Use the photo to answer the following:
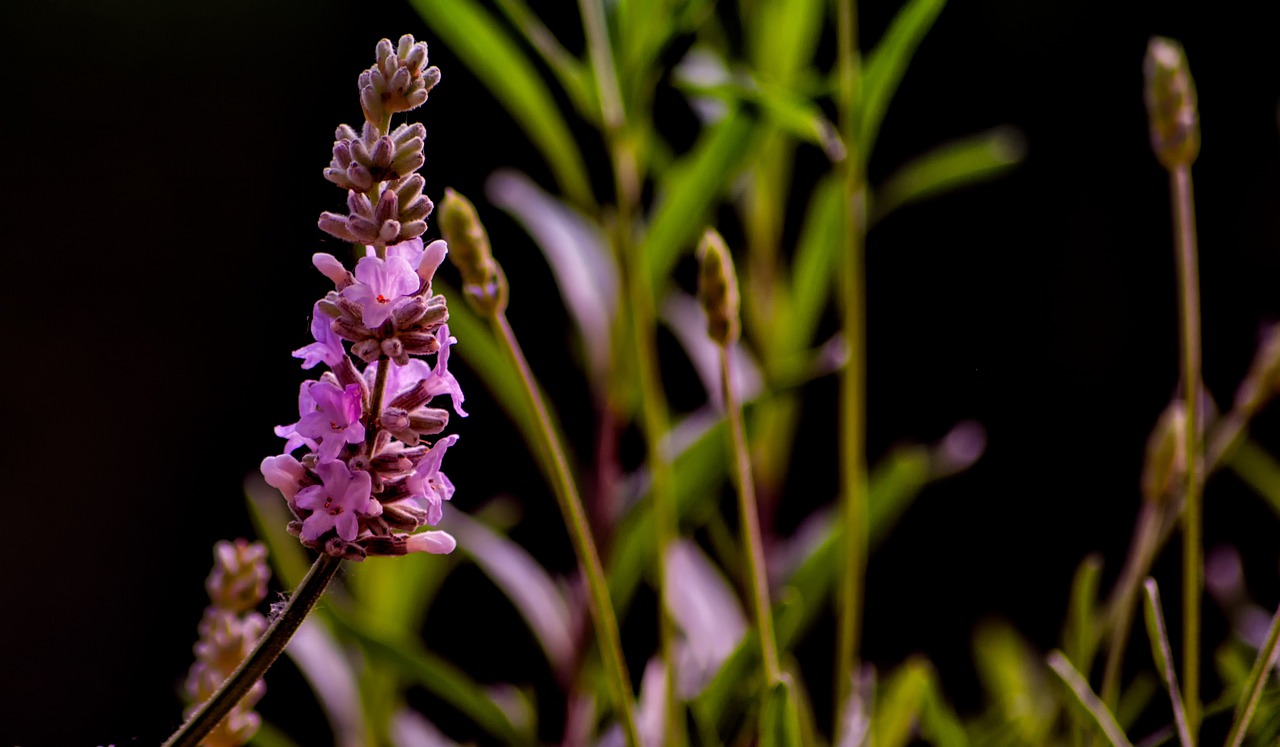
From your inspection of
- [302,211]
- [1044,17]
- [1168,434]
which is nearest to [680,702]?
[1168,434]

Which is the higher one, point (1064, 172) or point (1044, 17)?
point (1044, 17)

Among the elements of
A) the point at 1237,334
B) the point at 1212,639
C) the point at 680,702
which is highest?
the point at 1237,334

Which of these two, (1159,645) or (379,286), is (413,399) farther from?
(1159,645)

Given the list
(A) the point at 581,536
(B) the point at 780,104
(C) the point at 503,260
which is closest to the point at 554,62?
(B) the point at 780,104

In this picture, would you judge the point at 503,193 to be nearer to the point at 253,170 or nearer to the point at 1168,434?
the point at 1168,434

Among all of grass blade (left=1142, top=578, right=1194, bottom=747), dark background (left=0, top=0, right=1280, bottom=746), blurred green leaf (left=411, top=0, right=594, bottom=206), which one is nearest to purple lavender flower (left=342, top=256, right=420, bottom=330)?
grass blade (left=1142, top=578, right=1194, bottom=747)

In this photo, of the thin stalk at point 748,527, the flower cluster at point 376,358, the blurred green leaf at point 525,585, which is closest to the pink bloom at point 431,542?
the flower cluster at point 376,358
